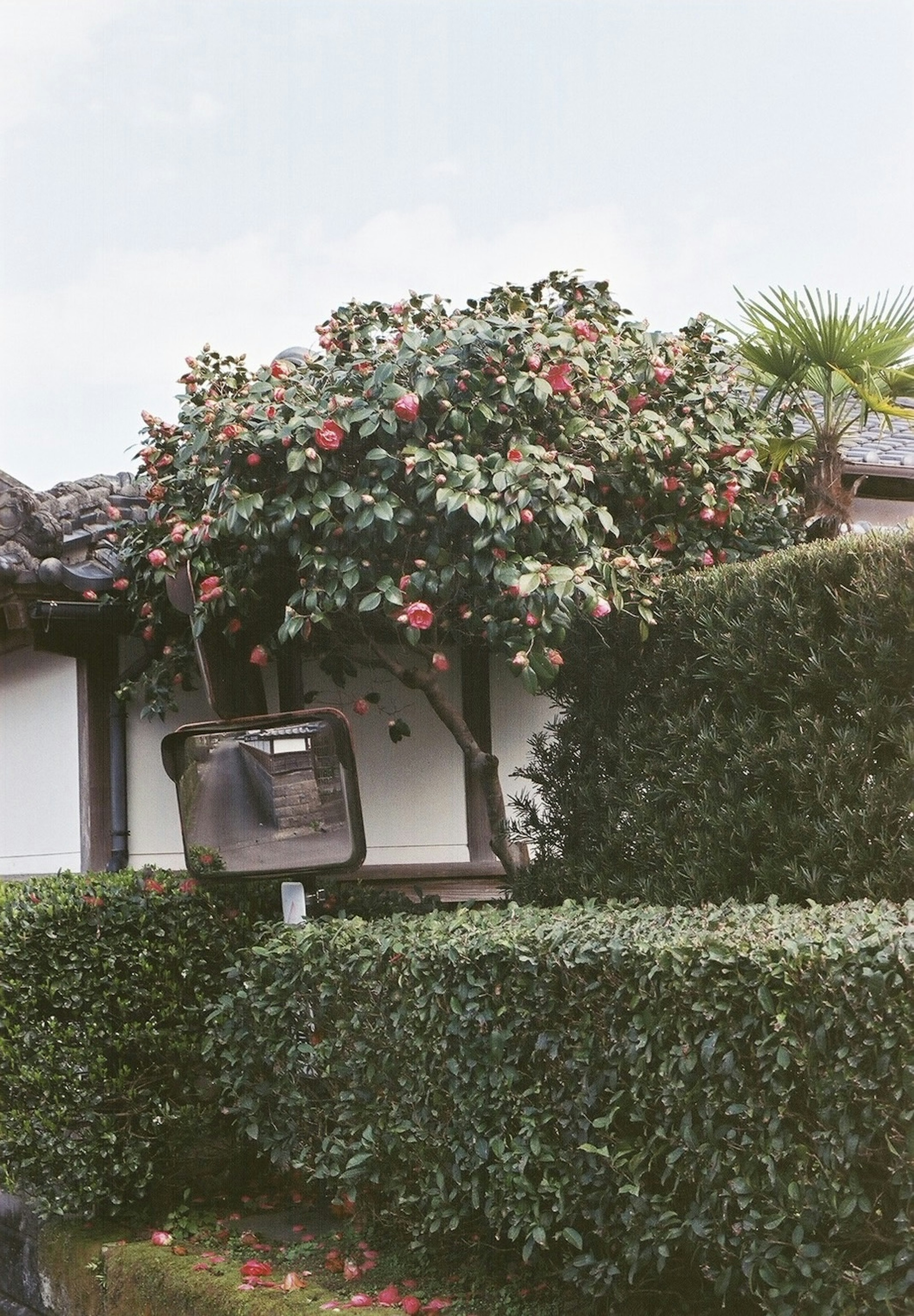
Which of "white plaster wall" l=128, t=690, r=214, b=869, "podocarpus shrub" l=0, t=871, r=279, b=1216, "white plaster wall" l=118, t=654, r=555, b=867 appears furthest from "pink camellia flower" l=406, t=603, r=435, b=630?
"white plaster wall" l=128, t=690, r=214, b=869

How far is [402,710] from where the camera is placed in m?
8.26

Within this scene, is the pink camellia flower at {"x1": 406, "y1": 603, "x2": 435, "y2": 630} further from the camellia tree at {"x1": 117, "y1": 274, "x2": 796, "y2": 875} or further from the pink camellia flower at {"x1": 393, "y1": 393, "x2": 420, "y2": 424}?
the pink camellia flower at {"x1": 393, "y1": 393, "x2": 420, "y2": 424}

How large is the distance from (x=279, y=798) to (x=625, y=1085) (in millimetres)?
3068

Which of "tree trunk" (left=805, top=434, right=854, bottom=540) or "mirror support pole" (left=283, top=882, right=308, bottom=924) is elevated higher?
"tree trunk" (left=805, top=434, right=854, bottom=540)

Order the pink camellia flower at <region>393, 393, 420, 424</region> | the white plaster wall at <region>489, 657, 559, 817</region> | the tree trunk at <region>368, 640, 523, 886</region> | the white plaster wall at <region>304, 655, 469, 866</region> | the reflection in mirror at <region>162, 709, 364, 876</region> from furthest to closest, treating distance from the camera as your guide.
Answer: the white plaster wall at <region>489, 657, 559, 817</region>
the white plaster wall at <region>304, 655, 469, 866</region>
the tree trunk at <region>368, 640, 523, 886</region>
the reflection in mirror at <region>162, 709, 364, 876</region>
the pink camellia flower at <region>393, 393, 420, 424</region>

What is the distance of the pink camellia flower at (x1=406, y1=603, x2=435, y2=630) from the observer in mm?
5977

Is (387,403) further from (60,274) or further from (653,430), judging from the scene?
(60,274)

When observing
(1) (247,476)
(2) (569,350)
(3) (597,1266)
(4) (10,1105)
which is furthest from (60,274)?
(3) (597,1266)

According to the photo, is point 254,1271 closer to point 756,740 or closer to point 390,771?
point 756,740

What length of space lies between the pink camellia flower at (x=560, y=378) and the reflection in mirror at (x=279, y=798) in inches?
79.7

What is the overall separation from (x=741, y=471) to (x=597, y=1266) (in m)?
4.63

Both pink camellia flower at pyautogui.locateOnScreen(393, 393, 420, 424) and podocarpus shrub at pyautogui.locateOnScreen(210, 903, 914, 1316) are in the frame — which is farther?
pink camellia flower at pyautogui.locateOnScreen(393, 393, 420, 424)

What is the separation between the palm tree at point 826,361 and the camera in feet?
26.4

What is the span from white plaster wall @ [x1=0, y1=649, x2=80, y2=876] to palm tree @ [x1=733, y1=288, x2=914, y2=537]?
16.5ft
